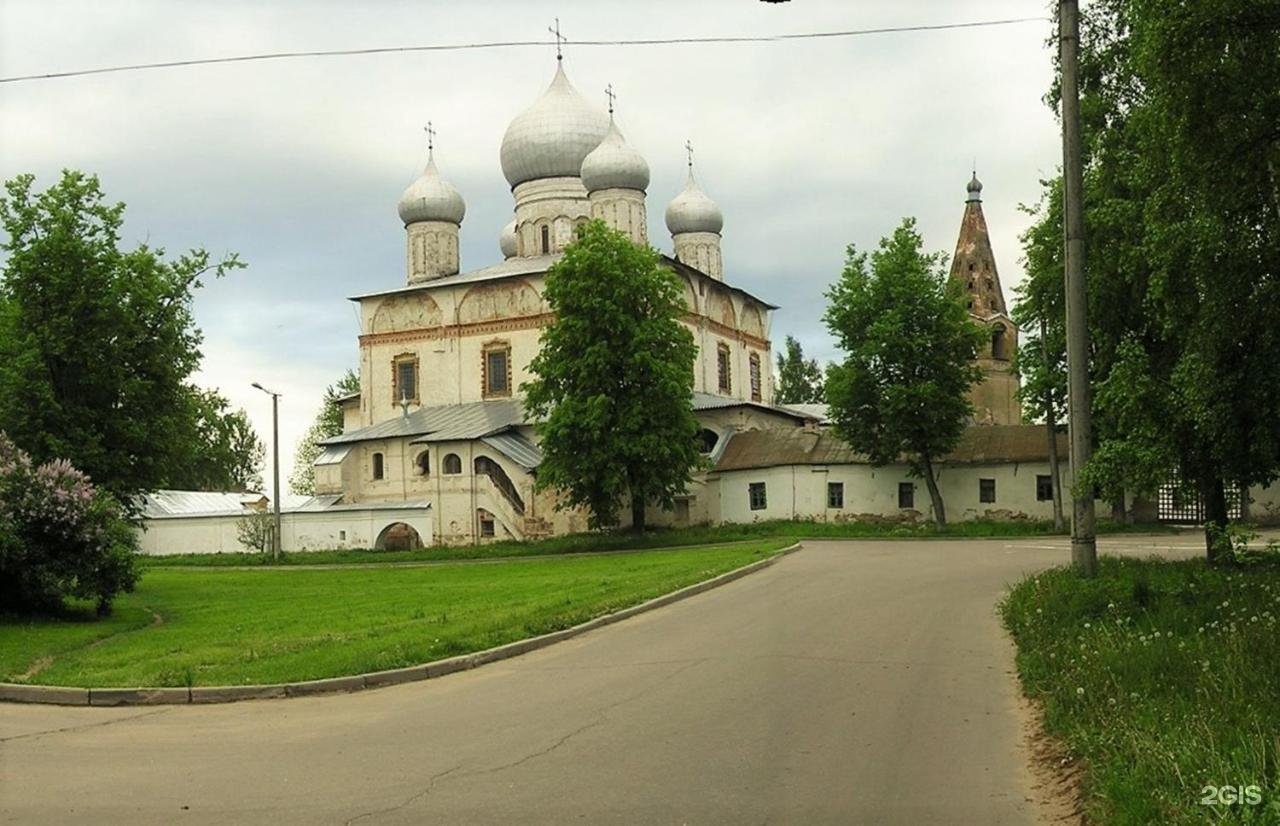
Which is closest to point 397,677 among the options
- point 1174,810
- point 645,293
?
point 1174,810

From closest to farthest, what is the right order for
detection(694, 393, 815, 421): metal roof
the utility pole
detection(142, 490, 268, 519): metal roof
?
1. the utility pole
2. detection(694, 393, 815, 421): metal roof
3. detection(142, 490, 268, 519): metal roof

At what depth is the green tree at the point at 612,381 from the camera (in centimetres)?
4262

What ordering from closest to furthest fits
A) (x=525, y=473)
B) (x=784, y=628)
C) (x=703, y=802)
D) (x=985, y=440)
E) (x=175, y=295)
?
(x=703, y=802)
(x=784, y=628)
(x=175, y=295)
(x=985, y=440)
(x=525, y=473)

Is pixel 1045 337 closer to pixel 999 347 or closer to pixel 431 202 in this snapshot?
pixel 999 347

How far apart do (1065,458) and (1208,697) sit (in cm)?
3646

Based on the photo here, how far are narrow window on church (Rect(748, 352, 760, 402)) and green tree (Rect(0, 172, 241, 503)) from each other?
36.4 meters

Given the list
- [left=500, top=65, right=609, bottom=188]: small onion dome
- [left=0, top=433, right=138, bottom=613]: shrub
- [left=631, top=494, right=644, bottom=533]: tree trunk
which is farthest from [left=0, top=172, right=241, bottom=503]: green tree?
[left=500, top=65, right=609, bottom=188]: small onion dome

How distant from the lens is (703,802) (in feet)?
25.2

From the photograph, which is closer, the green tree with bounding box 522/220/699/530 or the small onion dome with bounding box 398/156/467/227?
the green tree with bounding box 522/220/699/530

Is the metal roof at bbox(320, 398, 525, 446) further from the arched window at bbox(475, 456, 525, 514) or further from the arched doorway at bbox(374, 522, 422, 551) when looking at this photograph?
the arched doorway at bbox(374, 522, 422, 551)

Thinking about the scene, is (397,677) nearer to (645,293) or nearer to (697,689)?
(697,689)

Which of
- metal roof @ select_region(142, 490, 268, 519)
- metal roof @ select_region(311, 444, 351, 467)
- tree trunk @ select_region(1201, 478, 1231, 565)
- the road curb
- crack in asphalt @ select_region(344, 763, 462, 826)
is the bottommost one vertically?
crack in asphalt @ select_region(344, 763, 462, 826)

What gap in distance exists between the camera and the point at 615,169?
56812 millimetres

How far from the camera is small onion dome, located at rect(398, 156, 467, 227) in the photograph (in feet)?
207
